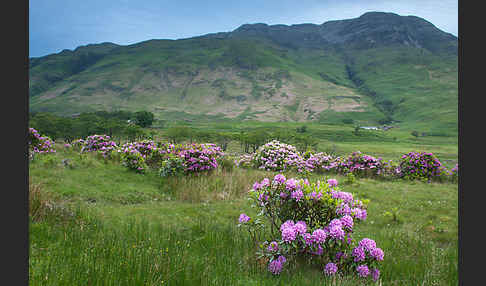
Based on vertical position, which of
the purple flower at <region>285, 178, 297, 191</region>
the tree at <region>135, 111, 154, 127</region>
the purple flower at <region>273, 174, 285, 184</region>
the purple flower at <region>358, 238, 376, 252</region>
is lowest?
the purple flower at <region>358, 238, 376, 252</region>

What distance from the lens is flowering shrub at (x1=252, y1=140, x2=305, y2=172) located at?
15.0 m

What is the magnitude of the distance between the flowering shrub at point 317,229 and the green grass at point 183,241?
243 millimetres

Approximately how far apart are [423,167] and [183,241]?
1605 centimetres

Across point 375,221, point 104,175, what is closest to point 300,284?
point 375,221

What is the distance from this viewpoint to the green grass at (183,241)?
3084mm

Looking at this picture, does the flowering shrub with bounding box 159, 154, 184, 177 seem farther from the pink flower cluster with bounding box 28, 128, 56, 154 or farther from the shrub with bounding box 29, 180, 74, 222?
the pink flower cluster with bounding box 28, 128, 56, 154

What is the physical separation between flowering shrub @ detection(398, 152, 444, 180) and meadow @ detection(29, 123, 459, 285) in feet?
14.6

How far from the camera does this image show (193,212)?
7922 mm

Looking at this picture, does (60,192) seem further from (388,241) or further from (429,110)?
(429,110)

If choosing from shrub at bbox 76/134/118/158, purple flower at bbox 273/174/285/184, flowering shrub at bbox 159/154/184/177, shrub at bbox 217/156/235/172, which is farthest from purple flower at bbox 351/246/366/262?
shrub at bbox 76/134/118/158

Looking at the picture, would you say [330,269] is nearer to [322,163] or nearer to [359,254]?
[359,254]

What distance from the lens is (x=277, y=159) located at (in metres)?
15.4

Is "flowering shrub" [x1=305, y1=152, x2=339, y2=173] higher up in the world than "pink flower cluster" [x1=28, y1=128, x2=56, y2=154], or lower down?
lower down

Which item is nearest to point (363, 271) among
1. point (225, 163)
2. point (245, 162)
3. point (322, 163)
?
point (225, 163)
